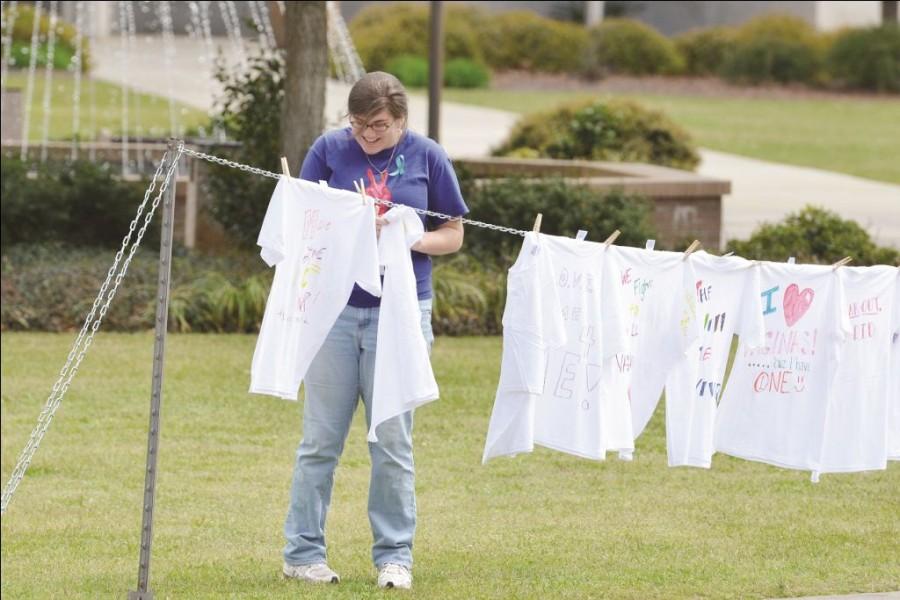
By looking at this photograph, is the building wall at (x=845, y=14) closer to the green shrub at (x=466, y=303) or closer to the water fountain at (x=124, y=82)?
the water fountain at (x=124, y=82)

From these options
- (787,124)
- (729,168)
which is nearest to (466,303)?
(729,168)

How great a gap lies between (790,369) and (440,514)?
1731mm

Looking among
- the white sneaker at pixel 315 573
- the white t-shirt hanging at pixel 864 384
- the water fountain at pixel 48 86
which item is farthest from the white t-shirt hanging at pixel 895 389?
the water fountain at pixel 48 86

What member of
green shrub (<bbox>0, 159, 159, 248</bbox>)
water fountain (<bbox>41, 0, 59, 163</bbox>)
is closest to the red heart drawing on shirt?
green shrub (<bbox>0, 159, 159, 248</bbox>)

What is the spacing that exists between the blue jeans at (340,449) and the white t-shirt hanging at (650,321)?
68 cm

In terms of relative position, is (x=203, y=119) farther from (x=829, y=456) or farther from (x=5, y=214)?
(x=829, y=456)

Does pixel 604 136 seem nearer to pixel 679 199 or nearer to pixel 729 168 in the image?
pixel 679 199

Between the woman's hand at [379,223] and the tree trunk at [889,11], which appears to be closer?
the woman's hand at [379,223]

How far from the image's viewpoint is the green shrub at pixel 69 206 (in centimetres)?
1316

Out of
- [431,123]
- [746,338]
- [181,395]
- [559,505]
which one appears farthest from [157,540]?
[431,123]

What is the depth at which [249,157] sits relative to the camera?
13.8 meters

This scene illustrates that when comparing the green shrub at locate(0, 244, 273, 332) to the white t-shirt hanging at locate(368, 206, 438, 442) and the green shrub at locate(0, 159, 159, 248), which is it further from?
the white t-shirt hanging at locate(368, 206, 438, 442)

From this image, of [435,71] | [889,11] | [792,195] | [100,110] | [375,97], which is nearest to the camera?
[375,97]

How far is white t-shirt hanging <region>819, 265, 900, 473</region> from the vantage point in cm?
598
